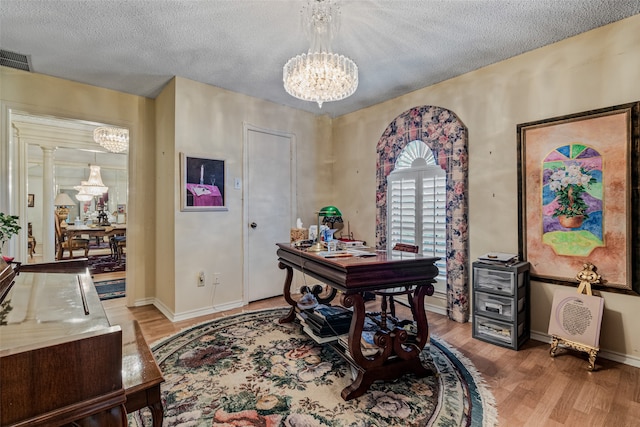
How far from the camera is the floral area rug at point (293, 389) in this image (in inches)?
65.9

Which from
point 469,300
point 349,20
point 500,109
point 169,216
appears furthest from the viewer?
point 169,216

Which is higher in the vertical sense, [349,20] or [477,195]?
[349,20]

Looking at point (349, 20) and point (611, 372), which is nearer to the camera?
point (611, 372)

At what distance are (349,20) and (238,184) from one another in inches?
85.8

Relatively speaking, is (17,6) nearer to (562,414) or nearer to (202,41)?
(202,41)

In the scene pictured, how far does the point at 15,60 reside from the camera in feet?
9.27

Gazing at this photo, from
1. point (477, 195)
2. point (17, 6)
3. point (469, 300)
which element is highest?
point (17, 6)

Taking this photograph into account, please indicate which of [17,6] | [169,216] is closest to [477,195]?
[169,216]

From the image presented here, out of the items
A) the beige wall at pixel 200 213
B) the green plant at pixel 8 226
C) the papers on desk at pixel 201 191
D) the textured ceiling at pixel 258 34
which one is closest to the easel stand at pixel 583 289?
the textured ceiling at pixel 258 34

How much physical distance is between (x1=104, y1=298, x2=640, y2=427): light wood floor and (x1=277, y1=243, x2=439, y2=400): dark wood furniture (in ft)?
1.70

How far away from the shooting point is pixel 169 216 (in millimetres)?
3348

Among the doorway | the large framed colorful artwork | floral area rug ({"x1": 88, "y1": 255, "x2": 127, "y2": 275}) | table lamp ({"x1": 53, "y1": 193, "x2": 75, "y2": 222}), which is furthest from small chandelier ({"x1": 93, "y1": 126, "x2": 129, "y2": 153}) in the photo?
the large framed colorful artwork

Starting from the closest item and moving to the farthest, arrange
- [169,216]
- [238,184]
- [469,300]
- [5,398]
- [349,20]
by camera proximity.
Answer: [5,398], [349,20], [469,300], [169,216], [238,184]

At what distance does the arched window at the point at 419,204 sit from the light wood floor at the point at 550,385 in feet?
3.22
